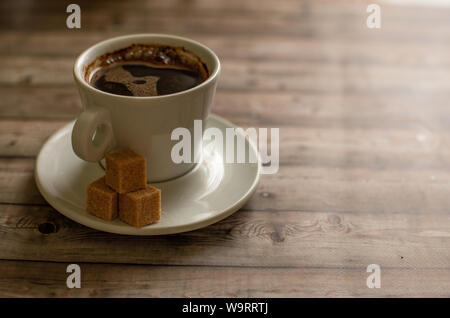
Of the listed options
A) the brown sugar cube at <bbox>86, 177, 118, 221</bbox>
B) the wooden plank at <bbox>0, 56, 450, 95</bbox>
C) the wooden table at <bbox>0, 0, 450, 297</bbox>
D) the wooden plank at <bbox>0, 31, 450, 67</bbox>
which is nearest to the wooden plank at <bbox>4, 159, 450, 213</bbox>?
the wooden table at <bbox>0, 0, 450, 297</bbox>

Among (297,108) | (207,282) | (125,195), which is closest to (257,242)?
(207,282)

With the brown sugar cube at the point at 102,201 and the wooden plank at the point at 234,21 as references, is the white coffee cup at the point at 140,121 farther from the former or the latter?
the wooden plank at the point at 234,21

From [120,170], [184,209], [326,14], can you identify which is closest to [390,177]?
[184,209]

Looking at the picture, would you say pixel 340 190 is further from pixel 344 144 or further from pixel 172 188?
pixel 172 188

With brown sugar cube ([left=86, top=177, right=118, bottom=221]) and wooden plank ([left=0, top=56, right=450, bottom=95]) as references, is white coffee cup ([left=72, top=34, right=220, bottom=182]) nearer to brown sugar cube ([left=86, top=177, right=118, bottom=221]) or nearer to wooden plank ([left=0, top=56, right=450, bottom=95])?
brown sugar cube ([left=86, top=177, right=118, bottom=221])

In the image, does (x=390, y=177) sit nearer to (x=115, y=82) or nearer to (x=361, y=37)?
(x=115, y=82)

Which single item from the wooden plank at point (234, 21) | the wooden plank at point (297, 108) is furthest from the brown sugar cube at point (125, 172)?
the wooden plank at point (234, 21)
